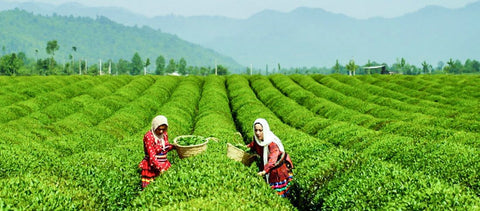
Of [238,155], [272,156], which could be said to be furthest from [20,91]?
[272,156]

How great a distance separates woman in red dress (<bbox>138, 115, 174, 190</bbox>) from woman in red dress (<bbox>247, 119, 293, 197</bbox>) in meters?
2.51

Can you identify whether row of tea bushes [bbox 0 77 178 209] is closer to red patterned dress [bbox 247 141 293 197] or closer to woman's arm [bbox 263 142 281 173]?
red patterned dress [bbox 247 141 293 197]

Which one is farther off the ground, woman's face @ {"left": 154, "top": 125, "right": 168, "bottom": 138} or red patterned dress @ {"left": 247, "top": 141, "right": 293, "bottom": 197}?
woman's face @ {"left": 154, "top": 125, "right": 168, "bottom": 138}

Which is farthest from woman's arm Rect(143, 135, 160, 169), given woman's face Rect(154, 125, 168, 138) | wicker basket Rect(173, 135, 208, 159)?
wicker basket Rect(173, 135, 208, 159)

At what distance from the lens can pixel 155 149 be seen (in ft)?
33.2

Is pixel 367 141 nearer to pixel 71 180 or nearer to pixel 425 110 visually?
pixel 71 180

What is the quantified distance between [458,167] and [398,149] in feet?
9.61

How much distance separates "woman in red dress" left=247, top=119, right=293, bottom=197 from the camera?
9.77m

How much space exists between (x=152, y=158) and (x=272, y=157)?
3263 millimetres

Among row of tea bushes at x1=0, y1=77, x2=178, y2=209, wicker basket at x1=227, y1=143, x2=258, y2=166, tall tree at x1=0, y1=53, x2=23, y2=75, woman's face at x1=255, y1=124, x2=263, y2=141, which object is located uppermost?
tall tree at x1=0, y1=53, x2=23, y2=75

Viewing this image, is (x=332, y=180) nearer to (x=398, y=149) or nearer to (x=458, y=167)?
(x=458, y=167)

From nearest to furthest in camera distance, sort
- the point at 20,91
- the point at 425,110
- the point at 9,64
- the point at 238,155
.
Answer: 1. the point at 238,155
2. the point at 425,110
3. the point at 20,91
4. the point at 9,64

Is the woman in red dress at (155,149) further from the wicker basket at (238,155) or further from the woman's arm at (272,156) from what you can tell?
the woman's arm at (272,156)

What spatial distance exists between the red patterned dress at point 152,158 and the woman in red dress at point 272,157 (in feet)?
8.48
